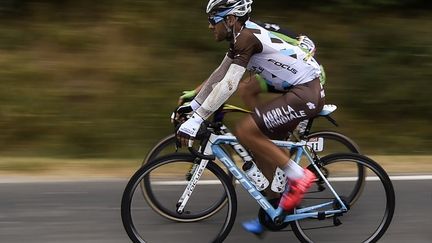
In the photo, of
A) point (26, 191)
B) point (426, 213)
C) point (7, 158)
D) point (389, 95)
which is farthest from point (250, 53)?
point (389, 95)

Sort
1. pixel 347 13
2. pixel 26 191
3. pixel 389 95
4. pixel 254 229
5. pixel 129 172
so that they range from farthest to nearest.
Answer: pixel 347 13 → pixel 389 95 → pixel 129 172 → pixel 26 191 → pixel 254 229

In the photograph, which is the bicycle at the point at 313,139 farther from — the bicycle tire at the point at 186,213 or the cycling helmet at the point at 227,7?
the cycling helmet at the point at 227,7

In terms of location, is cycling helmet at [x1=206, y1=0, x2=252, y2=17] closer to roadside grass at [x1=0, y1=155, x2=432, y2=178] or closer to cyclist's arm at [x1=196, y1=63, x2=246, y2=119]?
cyclist's arm at [x1=196, y1=63, x2=246, y2=119]

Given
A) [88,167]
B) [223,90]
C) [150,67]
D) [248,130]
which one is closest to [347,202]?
[248,130]

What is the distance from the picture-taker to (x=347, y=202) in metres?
4.88

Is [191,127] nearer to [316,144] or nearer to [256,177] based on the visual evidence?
[256,177]

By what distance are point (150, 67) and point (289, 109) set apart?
501 centimetres

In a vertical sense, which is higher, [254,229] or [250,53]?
[250,53]

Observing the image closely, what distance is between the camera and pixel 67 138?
27.2 feet

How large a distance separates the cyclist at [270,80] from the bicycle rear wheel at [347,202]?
0.29 metres

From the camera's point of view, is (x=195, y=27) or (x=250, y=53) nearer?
(x=250, y=53)

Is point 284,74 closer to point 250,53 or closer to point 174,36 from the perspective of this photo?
point 250,53

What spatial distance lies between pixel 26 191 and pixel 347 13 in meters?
6.25

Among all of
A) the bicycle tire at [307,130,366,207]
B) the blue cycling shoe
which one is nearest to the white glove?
the blue cycling shoe
